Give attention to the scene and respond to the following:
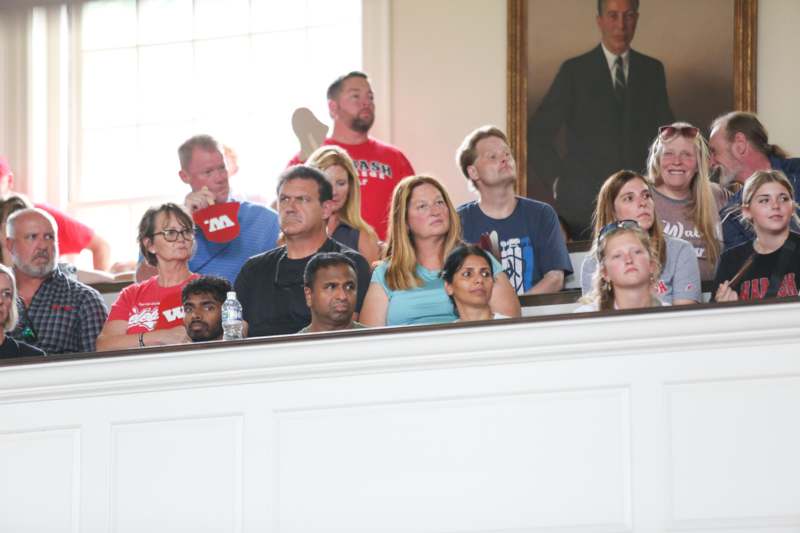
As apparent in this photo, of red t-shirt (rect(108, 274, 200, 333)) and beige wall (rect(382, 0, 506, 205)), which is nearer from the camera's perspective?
red t-shirt (rect(108, 274, 200, 333))

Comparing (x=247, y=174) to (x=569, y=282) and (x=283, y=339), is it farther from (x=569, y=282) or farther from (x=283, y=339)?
(x=283, y=339)

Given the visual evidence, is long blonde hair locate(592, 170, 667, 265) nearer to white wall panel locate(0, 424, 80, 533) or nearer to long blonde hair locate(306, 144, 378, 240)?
long blonde hair locate(306, 144, 378, 240)

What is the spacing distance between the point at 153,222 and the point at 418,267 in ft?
3.63

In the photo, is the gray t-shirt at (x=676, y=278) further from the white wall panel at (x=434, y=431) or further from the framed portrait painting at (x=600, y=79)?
the framed portrait painting at (x=600, y=79)

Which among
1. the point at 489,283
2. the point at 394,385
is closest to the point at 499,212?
the point at 489,283

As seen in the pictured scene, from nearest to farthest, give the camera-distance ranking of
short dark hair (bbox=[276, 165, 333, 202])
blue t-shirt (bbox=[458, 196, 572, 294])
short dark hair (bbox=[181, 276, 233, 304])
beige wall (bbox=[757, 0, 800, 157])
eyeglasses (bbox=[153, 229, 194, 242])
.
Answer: short dark hair (bbox=[181, 276, 233, 304]) → short dark hair (bbox=[276, 165, 333, 202]) → eyeglasses (bbox=[153, 229, 194, 242]) → blue t-shirt (bbox=[458, 196, 572, 294]) → beige wall (bbox=[757, 0, 800, 157])

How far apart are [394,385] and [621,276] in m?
0.85

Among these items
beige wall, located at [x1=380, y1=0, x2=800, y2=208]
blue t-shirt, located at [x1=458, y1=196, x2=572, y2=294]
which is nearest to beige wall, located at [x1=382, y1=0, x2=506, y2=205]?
beige wall, located at [x1=380, y1=0, x2=800, y2=208]

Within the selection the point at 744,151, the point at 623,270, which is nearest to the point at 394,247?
the point at 623,270

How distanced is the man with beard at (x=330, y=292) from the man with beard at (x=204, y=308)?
333 mm

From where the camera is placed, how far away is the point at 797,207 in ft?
22.3

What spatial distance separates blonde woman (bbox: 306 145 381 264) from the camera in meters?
7.21

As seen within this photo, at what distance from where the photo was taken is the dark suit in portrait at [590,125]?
334 inches

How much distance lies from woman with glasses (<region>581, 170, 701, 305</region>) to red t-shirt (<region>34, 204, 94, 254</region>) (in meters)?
3.11
